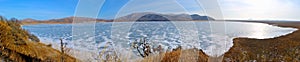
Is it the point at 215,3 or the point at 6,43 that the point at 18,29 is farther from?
the point at 215,3

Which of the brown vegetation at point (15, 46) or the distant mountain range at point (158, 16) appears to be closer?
the brown vegetation at point (15, 46)

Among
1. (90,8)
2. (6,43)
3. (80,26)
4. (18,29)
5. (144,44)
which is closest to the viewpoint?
(6,43)

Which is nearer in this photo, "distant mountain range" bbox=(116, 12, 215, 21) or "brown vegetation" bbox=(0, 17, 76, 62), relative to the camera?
"brown vegetation" bbox=(0, 17, 76, 62)

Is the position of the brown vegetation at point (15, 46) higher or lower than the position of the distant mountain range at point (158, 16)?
lower

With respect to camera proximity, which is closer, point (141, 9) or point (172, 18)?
point (141, 9)

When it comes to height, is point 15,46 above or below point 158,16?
below

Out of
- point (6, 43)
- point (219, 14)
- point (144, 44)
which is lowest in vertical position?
point (144, 44)

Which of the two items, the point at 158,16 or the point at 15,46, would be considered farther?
the point at 158,16

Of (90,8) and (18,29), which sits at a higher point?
(90,8)

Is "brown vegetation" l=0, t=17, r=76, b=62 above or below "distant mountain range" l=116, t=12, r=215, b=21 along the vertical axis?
below

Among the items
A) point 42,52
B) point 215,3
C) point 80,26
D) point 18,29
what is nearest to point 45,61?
point 42,52

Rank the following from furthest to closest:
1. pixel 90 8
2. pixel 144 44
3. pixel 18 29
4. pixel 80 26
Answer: pixel 144 44, pixel 80 26, pixel 90 8, pixel 18 29
